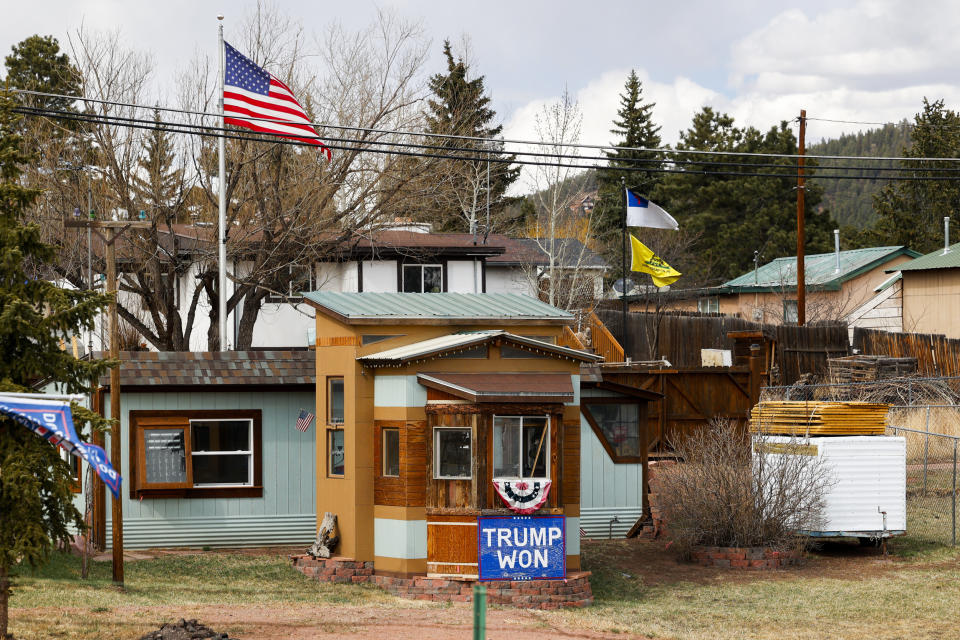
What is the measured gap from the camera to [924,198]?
6253 centimetres

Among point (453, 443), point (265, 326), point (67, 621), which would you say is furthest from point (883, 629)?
point (265, 326)

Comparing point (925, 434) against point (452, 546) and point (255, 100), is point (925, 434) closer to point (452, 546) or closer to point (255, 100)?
point (452, 546)

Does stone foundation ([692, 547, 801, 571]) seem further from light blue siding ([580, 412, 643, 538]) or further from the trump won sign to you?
the trump won sign

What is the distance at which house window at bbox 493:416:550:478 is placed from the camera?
630 inches

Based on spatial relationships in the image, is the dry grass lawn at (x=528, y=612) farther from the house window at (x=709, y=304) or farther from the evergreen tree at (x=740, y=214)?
the evergreen tree at (x=740, y=214)

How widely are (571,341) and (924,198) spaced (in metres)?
38.5

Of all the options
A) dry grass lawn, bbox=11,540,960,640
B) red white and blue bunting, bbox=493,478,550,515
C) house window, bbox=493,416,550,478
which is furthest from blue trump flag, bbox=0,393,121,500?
house window, bbox=493,416,550,478

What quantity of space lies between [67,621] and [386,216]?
58.3 feet

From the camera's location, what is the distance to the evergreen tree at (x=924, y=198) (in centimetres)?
6016

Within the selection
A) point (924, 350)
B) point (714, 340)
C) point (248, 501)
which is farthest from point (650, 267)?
point (248, 501)

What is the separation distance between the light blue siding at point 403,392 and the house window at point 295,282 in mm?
11249

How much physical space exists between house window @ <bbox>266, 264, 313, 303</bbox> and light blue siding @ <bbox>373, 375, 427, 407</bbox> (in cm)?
1125

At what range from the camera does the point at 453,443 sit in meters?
16.1

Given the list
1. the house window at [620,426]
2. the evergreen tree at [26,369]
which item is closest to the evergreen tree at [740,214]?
the house window at [620,426]
